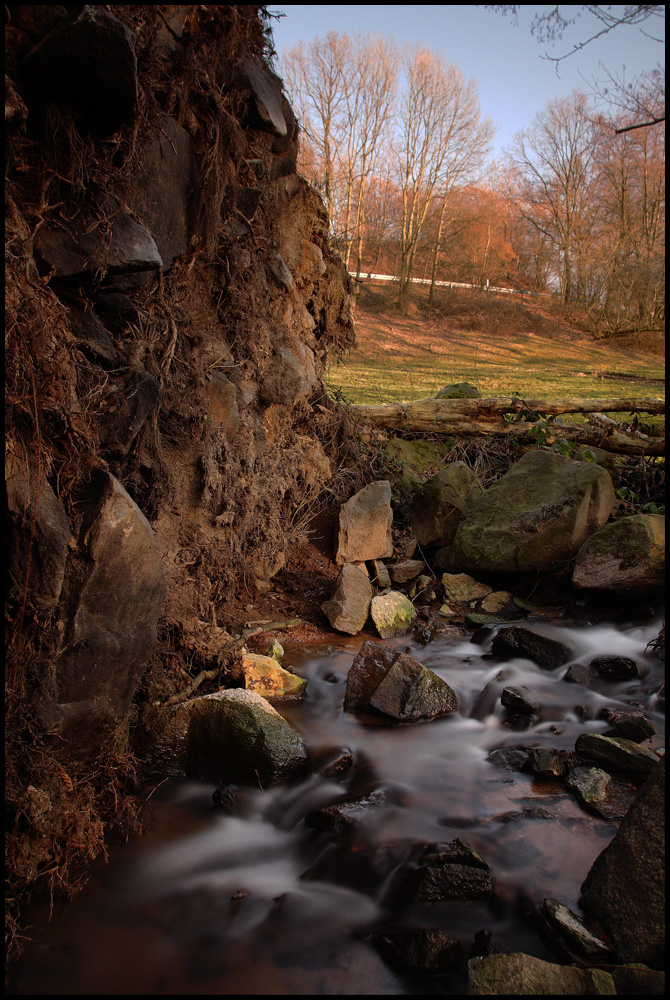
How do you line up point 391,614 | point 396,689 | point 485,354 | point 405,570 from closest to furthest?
1. point 396,689
2. point 391,614
3. point 405,570
4. point 485,354

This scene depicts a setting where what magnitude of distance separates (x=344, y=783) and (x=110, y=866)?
4.06ft

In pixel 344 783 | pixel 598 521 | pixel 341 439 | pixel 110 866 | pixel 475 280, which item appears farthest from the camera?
pixel 475 280

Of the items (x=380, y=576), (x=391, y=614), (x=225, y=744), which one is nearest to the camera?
(x=225, y=744)

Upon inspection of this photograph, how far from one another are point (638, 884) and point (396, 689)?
184 centimetres

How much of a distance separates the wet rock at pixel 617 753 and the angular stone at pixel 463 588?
2.23m

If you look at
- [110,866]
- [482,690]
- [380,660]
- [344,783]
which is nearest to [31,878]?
[110,866]

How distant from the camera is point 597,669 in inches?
184

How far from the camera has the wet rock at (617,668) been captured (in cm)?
459

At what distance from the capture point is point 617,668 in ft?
15.1

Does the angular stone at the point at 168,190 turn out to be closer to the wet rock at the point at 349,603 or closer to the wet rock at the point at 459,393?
the wet rock at the point at 349,603

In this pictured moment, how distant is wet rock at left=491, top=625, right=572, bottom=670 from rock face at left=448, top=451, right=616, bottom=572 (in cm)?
98

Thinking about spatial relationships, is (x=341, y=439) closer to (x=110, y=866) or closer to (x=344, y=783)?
(x=344, y=783)

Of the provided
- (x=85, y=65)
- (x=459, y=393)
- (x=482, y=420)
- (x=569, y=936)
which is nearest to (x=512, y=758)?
(x=569, y=936)

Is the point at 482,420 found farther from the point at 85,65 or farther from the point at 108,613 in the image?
the point at 85,65
